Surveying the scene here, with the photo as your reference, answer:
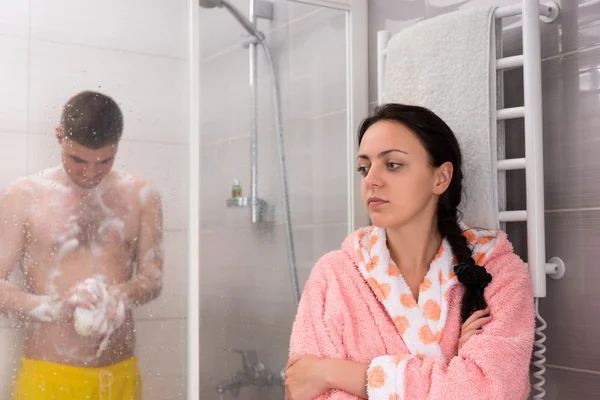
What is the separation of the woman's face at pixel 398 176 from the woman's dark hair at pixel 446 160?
0.02 metres

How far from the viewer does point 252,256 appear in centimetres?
196

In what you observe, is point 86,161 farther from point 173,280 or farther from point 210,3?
point 210,3

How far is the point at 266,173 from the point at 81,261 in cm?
56

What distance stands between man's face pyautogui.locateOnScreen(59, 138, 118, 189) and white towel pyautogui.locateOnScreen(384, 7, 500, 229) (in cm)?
77

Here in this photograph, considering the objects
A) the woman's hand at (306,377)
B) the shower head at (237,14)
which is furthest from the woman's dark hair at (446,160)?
the shower head at (237,14)

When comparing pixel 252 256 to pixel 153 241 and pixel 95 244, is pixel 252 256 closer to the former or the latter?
pixel 153 241

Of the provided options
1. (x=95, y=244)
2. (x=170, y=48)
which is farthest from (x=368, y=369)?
(x=170, y=48)

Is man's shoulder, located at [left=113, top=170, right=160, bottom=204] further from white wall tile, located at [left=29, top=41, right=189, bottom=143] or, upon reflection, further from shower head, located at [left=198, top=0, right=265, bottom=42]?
shower head, located at [left=198, top=0, right=265, bottom=42]

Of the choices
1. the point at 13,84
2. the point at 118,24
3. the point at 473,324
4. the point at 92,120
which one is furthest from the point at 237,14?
the point at 473,324

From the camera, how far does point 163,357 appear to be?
180 centimetres

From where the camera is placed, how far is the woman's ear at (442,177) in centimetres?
170

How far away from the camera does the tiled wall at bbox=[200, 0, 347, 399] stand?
1.89 m

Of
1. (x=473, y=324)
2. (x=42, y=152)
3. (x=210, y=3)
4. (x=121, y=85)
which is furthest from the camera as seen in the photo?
(x=210, y=3)

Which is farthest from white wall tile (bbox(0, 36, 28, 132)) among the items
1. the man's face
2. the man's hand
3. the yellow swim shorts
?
the yellow swim shorts
